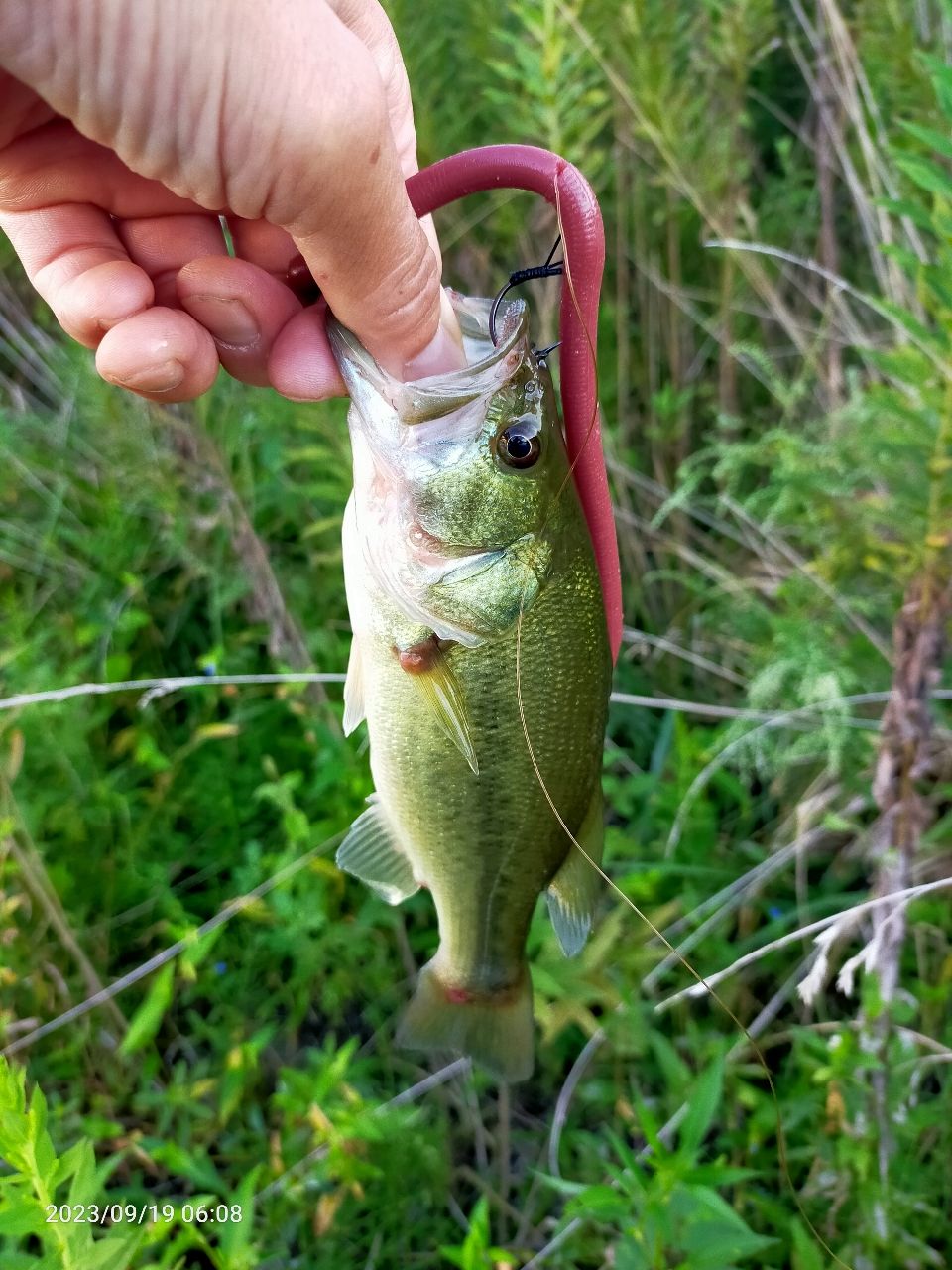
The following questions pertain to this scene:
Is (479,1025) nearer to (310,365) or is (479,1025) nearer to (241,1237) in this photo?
(241,1237)

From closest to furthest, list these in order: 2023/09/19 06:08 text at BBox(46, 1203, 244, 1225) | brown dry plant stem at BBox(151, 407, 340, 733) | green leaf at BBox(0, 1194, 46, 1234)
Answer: green leaf at BBox(0, 1194, 46, 1234), 2023/09/19 06:08 text at BBox(46, 1203, 244, 1225), brown dry plant stem at BBox(151, 407, 340, 733)

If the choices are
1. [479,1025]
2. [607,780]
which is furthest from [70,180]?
[607,780]

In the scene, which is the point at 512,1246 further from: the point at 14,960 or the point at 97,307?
the point at 97,307

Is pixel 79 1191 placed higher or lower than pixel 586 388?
lower

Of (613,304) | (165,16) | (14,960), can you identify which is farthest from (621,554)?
(165,16)

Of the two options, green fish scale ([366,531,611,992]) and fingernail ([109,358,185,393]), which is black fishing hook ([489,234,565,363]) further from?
fingernail ([109,358,185,393])

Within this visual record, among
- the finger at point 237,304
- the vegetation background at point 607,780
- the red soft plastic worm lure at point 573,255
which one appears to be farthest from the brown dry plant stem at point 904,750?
the finger at point 237,304

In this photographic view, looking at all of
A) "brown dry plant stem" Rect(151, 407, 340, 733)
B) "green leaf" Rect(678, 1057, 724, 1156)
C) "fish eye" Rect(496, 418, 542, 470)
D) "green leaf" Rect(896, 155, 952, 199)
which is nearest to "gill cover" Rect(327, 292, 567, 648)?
"fish eye" Rect(496, 418, 542, 470)

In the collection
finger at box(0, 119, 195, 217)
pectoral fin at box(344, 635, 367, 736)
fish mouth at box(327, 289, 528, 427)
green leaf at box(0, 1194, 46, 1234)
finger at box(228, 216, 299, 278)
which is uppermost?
finger at box(0, 119, 195, 217)
